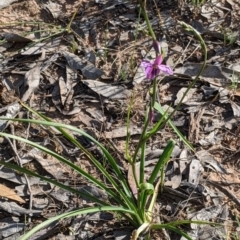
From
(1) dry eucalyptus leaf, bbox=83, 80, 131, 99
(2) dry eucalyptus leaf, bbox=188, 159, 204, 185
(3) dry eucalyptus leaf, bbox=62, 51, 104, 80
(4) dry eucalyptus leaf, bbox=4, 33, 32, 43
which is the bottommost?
(2) dry eucalyptus leaf, bbox=188, 159, 204, 185

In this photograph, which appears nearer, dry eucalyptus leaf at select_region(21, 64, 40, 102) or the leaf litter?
the leaf litter

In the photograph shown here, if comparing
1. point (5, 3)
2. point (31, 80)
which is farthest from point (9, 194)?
point (5, 3)

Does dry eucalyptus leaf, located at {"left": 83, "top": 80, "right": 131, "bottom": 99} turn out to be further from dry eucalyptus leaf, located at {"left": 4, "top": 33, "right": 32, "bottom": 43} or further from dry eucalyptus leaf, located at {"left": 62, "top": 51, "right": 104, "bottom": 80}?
dry eucalyptus leaf, located at {"left": 4, "top": 33, "right": 32, "bottom": 43}

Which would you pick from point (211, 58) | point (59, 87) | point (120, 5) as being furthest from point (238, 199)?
point (120, 5)

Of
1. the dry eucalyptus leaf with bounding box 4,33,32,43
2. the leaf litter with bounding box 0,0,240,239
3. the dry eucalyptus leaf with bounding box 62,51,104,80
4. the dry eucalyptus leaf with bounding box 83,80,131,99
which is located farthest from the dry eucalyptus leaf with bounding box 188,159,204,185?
the dry eucalyptus leaf with bounding box 4,33,32,43

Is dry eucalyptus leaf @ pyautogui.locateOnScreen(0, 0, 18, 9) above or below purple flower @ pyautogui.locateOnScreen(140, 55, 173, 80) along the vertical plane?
below

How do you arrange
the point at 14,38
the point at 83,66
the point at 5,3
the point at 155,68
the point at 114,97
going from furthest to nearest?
the point at 5,3, the point at 14,38, the point at 83,66, the point at 114,97, the point at 155,68

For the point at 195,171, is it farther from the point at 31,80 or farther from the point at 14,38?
the point at 14,38

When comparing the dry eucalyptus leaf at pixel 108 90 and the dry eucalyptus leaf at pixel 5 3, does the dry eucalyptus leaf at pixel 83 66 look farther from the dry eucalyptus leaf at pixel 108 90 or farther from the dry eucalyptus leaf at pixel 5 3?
the dry eucalyptus leaf at pixel 5 3

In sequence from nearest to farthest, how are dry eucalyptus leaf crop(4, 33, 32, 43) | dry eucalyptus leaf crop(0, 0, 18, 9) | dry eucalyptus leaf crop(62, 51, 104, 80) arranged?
dry eucalyptus leaf crop(62, 51, 104, 80), dry eucalyptus leaf crop(4, 33, 32, 43), dry eucalyptus leaf crop(0, 0, 18, 9)
